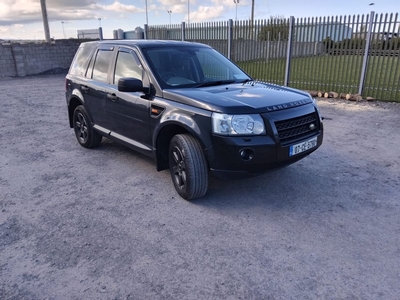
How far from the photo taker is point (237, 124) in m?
3.31

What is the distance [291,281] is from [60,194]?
116 inches

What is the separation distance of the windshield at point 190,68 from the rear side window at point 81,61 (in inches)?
66.0

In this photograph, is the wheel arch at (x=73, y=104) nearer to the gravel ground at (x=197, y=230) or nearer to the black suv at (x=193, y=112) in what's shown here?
the black suv at (x=193, y=112)

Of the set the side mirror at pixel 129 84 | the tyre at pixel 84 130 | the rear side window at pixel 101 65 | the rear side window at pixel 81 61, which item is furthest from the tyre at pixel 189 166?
the rear side window at pixel 81 61

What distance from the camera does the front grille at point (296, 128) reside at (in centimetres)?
348

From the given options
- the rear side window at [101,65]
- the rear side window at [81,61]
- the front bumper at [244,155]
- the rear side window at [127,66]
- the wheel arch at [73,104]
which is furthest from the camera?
the wheel arch at [73,104]

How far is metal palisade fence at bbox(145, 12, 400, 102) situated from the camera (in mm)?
9367

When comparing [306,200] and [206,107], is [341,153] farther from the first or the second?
[206,107]

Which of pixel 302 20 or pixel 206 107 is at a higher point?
pixel 302 20

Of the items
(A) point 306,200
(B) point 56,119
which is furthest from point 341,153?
(B) point 56,119

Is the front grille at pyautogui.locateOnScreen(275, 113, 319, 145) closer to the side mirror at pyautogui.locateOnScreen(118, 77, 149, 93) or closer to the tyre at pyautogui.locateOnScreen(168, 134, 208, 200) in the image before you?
the tyre at pyautogui.locateOnScreen(168, 134, 208, 200)

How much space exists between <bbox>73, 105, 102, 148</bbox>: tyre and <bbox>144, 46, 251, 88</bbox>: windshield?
75.0 inches

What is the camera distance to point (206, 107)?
3436mm

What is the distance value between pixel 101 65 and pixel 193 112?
7.66ft
